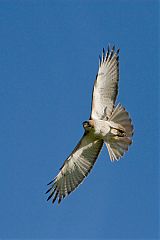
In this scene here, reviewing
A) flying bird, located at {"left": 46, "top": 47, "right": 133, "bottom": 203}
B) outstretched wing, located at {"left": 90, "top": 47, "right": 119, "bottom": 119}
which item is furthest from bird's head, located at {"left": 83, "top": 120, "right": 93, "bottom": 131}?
outstretched wing, located at {"left": 90, "top": 47, "right": 119, "bottom": 119}

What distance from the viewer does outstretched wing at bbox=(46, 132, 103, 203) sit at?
11656 millimetres

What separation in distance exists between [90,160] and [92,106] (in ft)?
3.80

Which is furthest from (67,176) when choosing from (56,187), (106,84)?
(106,84)

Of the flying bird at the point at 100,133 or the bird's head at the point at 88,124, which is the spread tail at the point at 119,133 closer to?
the flying bird at the point at 100,133

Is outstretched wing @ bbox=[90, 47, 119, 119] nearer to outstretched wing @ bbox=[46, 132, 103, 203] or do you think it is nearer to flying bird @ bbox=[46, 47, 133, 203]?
flying bird @ bbox=[46, 47, 133, 203]

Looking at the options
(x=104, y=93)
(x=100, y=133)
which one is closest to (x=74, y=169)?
(x=100, y=133)

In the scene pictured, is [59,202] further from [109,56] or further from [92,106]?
[109,56]

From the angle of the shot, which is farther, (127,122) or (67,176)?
(67,176)

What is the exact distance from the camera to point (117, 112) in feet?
36.4

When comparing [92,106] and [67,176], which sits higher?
[92,106]

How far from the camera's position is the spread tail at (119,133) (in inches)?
436

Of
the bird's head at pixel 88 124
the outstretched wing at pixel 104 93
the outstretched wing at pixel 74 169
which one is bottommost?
the outstretched wing at pixel 74 169

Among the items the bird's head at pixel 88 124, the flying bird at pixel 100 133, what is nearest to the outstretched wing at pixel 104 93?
the flying bird at pixel 100 133

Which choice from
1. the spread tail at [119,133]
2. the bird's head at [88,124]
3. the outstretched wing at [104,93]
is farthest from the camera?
the outstretched wing at [104,93]
